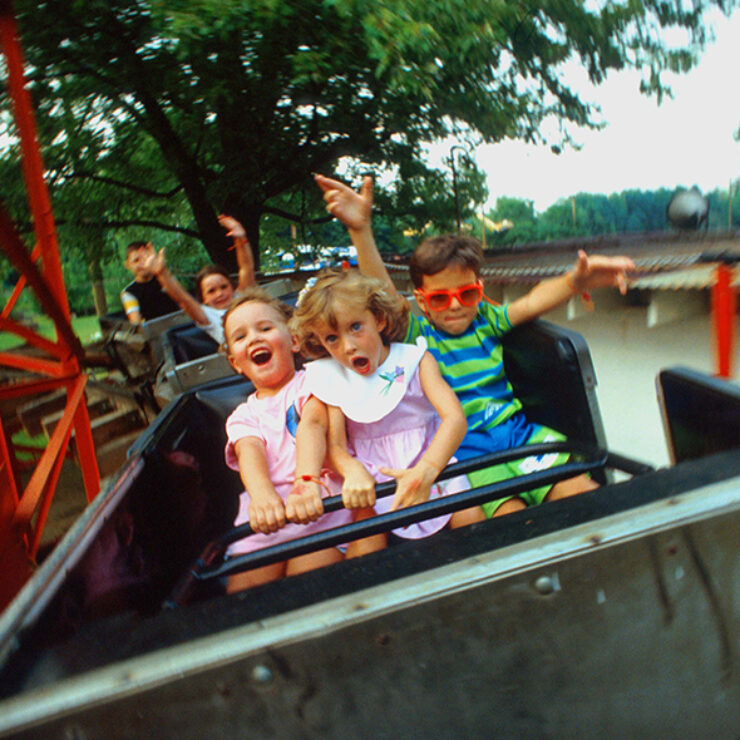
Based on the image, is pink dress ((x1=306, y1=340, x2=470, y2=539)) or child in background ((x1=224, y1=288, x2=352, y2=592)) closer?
child in background ((x1=224, y1=288, x2=352, y2=592))

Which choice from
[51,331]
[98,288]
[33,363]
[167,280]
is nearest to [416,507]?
[167,280]

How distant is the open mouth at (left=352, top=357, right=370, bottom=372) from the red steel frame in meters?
1.86

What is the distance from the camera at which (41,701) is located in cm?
62

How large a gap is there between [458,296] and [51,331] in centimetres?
323

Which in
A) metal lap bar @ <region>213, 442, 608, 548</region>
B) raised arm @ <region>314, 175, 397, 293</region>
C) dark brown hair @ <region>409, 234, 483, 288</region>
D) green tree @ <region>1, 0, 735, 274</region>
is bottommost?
metal lap bar @ <region>213, 442, 608, 548</region>

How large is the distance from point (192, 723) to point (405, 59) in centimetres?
503

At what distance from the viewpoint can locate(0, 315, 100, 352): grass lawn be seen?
3.34 metres

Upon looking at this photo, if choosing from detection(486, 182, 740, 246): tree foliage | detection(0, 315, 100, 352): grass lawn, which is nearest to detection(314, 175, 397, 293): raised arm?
detection(0, 315, 100, 352): grass lawn

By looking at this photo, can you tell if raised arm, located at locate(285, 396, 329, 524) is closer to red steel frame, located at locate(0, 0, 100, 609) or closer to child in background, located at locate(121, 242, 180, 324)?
red steel frame, located at locate(0, 0, 100, 609)

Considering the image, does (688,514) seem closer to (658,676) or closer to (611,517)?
(611,517)

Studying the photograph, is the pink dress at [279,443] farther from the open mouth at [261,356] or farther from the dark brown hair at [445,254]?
the dark brown hair at [445,254]

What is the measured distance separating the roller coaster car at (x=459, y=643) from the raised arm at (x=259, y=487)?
415mm

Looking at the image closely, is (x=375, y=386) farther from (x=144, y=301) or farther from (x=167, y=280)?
(x=144, y=301)

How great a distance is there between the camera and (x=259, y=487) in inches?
52.4
